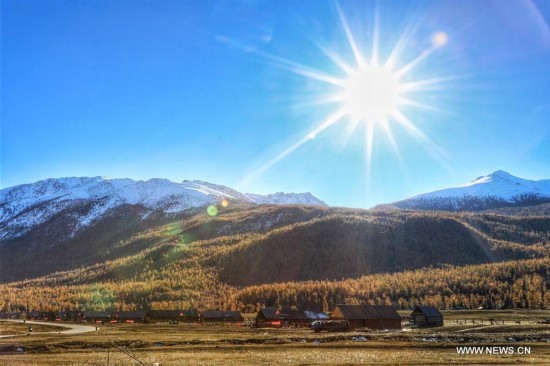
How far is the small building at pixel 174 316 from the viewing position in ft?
521

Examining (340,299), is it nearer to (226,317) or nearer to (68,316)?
(226,317)

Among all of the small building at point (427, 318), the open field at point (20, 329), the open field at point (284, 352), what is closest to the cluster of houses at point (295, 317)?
the small building at point (427, 318)

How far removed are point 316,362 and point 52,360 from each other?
26922 millimetres

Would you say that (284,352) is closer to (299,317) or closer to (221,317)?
(299,317)

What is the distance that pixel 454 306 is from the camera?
169625 mm

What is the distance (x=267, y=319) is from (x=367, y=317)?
29.0 m

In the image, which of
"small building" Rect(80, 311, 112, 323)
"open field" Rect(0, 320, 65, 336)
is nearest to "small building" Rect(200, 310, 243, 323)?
"small building" Rect(80, 311, 112, 323)

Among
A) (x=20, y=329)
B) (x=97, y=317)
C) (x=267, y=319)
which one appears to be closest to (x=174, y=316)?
(x=97, y=317)

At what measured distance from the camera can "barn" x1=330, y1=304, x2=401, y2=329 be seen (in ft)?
337

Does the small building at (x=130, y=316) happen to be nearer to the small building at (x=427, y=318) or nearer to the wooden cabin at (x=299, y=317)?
the wooden cabin at (x=299, y=317)

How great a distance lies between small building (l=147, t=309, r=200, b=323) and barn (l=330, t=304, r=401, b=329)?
2691 inches

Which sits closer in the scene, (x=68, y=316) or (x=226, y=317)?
(x=226, y=317)

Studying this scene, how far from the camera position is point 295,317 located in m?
127

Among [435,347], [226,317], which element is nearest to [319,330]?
[435,347]
